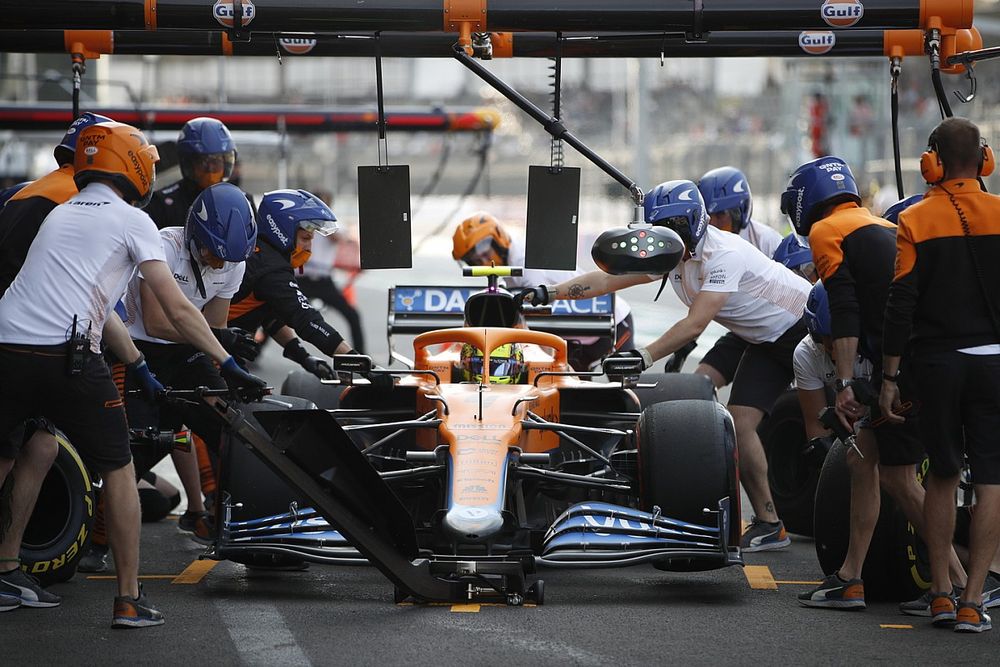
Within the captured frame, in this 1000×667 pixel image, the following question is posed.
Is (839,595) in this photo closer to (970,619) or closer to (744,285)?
(970,619)

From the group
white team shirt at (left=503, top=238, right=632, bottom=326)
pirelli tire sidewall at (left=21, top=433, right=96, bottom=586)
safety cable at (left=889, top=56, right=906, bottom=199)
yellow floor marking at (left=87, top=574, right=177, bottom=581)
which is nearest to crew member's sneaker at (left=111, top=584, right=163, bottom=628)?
pirelli tire sidewall at (left=21, top=433, right=96, bottom=586)

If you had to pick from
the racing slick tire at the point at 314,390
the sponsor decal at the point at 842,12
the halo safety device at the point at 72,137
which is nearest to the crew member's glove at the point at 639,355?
the sponsor decal at the point at 842,12

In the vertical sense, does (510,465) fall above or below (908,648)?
above

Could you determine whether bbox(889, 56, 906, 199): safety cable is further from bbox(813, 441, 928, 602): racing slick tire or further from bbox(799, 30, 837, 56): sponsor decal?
bbox(813, 441, 928, 602): racing slick tire

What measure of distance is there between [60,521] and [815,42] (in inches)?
167

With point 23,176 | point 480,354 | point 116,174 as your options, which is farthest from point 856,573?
point 23,176

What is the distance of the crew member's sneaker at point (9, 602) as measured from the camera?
6.42 m

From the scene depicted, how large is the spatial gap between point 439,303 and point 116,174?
137 inches

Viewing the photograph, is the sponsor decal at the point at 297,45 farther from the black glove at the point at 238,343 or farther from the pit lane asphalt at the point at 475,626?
the pit lane asphalt at the point at 475,626

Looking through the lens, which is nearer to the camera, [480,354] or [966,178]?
[966,178]

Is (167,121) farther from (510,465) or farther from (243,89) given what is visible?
(243,89)

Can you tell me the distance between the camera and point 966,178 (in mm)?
6168

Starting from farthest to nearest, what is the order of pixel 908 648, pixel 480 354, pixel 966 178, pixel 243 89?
pixel 243 89 < pixel 480 354 < pixel 966 178 < pixel 908 648

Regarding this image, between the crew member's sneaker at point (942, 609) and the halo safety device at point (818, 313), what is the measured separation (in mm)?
1294
